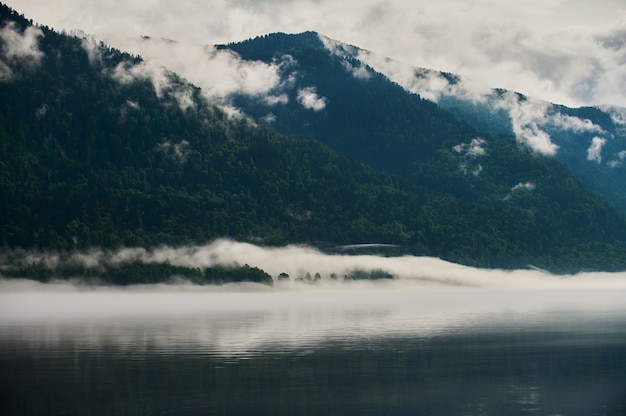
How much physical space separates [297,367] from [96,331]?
59.5 meters

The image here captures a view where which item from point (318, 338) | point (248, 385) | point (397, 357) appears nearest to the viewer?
point (248, 385)

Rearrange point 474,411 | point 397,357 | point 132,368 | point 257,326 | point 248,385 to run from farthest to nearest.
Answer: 1. point 257,326
2. point 397,357
3. point 132,368
4. point 248,385
5. point 474,411

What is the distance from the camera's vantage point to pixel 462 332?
15100 centimetres

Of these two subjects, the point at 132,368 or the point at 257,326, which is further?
the point at 257,326

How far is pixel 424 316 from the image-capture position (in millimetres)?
198750

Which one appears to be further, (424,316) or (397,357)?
(424,316)

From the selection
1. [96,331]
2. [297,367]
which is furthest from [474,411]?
[96,331]

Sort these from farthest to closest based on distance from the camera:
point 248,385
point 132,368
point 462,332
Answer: point 462,332
point 132,368
point 248,385

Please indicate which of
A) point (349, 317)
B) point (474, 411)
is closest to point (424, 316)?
point (349, 317)

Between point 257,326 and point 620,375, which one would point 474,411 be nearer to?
point 620,375

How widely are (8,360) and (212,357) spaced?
19097 mm

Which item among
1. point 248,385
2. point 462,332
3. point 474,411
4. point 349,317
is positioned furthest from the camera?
point 349,317

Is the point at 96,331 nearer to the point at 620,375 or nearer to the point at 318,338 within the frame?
the point at 318,338

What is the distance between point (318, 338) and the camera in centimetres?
14175
